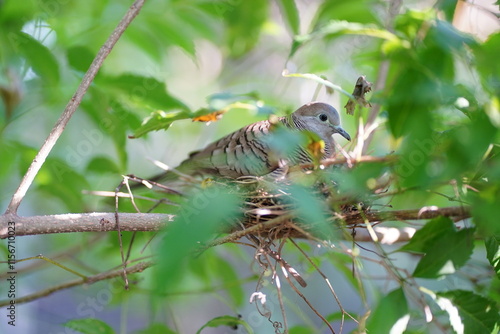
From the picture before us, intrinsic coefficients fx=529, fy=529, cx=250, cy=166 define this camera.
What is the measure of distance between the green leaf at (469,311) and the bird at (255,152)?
54cm

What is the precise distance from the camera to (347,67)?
2131 mm

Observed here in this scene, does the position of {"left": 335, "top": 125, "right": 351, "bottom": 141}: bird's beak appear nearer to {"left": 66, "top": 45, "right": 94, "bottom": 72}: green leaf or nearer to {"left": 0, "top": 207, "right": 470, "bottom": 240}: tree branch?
{"left": 0, "top": 207, "right": 470, "bottom": 240}: tree branch

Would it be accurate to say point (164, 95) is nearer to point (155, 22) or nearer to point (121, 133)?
point (121, 133)

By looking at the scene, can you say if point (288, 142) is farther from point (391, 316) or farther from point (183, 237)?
point (391, 316)

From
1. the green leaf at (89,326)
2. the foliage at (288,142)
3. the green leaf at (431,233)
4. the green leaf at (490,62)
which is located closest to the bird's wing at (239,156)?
the foliage at (288,142)

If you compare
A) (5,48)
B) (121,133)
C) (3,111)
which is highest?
(5,48)

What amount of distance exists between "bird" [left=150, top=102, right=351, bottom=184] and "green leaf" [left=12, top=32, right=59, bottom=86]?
1.55 feet

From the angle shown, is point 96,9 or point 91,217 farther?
point 96,9

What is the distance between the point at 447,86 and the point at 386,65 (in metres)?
1.21

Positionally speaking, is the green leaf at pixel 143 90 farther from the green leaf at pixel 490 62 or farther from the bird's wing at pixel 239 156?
the green leaf at pixel 490 62

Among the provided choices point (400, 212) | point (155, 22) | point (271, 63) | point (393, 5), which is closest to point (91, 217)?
point (400, 212)

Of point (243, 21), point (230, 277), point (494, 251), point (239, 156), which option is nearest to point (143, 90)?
point (239, 156)

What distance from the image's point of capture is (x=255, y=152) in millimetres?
1562

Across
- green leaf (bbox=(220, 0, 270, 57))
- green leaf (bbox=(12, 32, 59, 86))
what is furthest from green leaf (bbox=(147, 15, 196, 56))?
green leaf (bbox=(12, 32, 59, 86))
